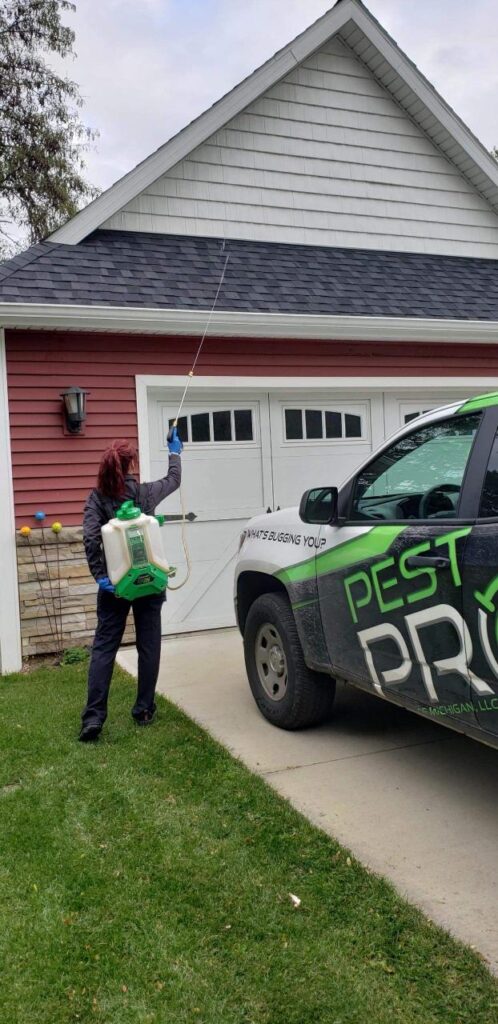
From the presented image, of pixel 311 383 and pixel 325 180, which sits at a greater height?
pixel 325 180

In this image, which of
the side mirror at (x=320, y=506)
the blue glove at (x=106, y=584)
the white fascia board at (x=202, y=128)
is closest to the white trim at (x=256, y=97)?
the white fascia board at (x=202, y=128)

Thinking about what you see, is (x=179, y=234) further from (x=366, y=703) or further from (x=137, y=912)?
(x=137, y=912)

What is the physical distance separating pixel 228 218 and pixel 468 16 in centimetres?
621

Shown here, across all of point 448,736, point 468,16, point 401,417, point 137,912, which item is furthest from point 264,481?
point 468,16

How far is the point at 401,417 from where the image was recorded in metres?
8.34

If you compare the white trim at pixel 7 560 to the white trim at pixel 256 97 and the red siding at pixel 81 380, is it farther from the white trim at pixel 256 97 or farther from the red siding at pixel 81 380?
the white trim at pixel 256 97

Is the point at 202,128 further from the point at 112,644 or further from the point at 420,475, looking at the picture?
the point at 420,475

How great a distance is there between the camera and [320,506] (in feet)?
13.9

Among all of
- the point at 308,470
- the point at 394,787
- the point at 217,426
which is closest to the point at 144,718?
the point at 394,787

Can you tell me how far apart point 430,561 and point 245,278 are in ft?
16.6

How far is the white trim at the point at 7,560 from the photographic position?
6.47 meters

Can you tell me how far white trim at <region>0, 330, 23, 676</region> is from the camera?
6.47 metres

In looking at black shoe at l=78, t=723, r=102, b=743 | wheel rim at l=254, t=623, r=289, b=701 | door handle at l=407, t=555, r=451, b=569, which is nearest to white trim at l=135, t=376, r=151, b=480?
wheel rim at l=254, t=623, r=289, b=701

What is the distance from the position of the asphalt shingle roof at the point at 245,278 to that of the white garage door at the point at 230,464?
0.87 m
